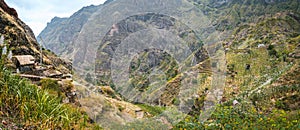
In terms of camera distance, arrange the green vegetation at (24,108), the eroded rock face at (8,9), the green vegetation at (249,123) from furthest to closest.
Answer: the eroded rock face at (8,9)
the green vegetation at (249,123)
the green vegetation at (24,108)

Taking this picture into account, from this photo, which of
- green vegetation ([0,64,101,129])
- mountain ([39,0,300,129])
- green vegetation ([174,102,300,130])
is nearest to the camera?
green vegetation ([0,64,101,129])

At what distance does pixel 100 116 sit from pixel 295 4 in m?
127

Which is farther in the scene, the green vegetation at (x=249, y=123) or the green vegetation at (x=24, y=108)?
the green vegetation at (x=249, y=123)

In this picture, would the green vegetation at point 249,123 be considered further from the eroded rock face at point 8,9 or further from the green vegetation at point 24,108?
the eroded rock face at point 8,9

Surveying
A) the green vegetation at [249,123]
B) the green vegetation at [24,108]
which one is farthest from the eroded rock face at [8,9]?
the green vegetation at [249,123]

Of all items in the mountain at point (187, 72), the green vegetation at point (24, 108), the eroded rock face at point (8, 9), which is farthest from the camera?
the eroded rock face at point (8, 9)

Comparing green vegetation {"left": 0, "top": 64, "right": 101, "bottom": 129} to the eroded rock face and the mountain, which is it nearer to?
the mountain

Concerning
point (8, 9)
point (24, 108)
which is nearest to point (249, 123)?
point (24, 108)

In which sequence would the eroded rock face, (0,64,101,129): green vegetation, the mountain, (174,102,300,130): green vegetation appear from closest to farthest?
(0,64,101,129): green vegetation → (174,102,300,130): green vegetation → the mountain → the eroded rock face

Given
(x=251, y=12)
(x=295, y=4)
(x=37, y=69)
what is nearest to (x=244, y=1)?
(x=251, y=12)

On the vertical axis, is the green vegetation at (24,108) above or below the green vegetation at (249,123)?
above

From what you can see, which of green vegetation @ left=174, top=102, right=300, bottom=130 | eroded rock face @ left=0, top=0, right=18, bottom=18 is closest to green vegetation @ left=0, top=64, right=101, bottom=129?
green vegetation @ left=174, top=102, right=300, bottom=130

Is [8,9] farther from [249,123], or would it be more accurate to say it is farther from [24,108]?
[249,123]

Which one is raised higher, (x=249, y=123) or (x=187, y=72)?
(x=249, y=123)
